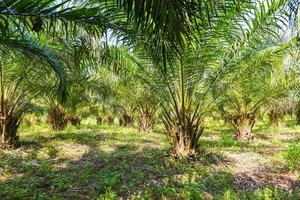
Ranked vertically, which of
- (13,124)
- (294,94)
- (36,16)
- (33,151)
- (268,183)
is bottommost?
(268,183)

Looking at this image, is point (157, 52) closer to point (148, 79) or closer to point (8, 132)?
point (148, 79)

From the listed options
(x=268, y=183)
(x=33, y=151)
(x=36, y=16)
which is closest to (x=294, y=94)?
(x=268, y=183)

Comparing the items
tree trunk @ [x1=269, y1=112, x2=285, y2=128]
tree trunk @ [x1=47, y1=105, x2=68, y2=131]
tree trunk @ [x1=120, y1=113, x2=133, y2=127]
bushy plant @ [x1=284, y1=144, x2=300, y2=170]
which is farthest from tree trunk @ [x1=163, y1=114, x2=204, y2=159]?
tree trunk @ [x1=269, y1=112, x2=285, y2=128]

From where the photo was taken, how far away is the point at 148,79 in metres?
6.89

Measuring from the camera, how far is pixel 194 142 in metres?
6.67

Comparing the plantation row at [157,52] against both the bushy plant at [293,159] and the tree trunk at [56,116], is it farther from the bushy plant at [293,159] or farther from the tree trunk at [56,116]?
the tree trunk at [56,116]

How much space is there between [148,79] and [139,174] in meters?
2.26

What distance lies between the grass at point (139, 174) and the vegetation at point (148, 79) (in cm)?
2

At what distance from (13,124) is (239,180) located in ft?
17.7

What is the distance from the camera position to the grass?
15.0 ft

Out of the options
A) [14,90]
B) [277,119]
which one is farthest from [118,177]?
[277,119]

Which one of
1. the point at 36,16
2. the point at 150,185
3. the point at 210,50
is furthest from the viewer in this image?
the point at 210,50

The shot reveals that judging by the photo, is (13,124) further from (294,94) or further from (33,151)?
(294,94)

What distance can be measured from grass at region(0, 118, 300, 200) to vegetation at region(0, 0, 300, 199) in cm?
2
